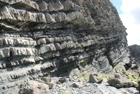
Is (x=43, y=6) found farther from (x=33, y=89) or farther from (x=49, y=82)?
(x=33, y=89)

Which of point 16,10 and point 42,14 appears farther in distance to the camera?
point 42,14

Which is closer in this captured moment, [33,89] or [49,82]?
[33,89]

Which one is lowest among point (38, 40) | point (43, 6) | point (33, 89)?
point (33, 89)

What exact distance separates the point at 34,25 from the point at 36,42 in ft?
7.11

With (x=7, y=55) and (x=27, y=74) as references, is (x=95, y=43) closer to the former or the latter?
(x=27, y=74)

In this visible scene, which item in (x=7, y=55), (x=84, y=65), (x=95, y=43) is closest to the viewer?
(x=7, y=55)

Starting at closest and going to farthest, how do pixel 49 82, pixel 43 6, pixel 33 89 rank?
1. pixel 33 89
2. pixel 49 82
3. pixel 43 6

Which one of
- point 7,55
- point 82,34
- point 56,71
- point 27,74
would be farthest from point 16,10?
point 82,34

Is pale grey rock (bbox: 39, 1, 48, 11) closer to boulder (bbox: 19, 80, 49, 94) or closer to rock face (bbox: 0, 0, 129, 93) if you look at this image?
rock face (bbox: 0, 0, 129, 93)

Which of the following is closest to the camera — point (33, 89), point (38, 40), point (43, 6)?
point (33, 89)

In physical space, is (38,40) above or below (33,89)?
above

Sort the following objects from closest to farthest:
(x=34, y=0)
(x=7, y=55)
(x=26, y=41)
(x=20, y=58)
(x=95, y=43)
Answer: (x=7, y=55), (x=20, y=58), (x=26, y=41), (x=34, y=0), (x=95, y=43)

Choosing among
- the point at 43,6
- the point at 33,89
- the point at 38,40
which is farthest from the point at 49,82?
the point at 43,6

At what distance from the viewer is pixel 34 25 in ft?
41.0
